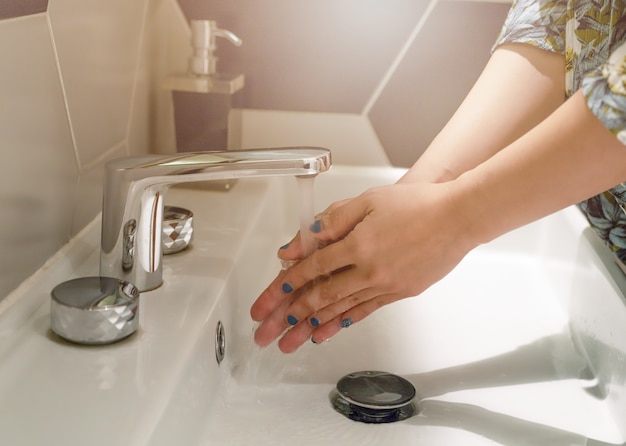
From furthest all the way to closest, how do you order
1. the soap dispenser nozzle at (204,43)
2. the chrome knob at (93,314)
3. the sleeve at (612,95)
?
1. the soap dispenser nozzle at (204,43)
2. the chrome knob at (93,314)
3. the sleeve at (612,95)

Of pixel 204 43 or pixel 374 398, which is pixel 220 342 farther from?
pixel 204 43

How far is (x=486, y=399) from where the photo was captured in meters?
0.69

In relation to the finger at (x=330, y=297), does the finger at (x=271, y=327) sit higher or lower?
lower

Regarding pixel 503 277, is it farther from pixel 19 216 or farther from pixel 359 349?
pixel 19 216

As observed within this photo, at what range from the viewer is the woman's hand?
1.96ft

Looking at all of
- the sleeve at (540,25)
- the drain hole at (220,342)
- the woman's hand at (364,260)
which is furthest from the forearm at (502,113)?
the drain hole at (220,342)

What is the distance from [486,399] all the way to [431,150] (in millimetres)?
241

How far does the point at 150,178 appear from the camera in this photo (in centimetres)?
61

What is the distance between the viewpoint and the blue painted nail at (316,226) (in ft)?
2.15

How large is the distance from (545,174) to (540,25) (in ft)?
0.94

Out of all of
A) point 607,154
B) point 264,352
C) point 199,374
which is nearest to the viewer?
point 607,154

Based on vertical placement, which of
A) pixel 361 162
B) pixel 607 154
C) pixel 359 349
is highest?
pixel 607 154

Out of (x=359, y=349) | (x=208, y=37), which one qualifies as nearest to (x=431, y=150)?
(x=359, y=349)

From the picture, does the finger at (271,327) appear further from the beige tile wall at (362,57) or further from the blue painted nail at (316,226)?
the beige tile wall at (362,57)
